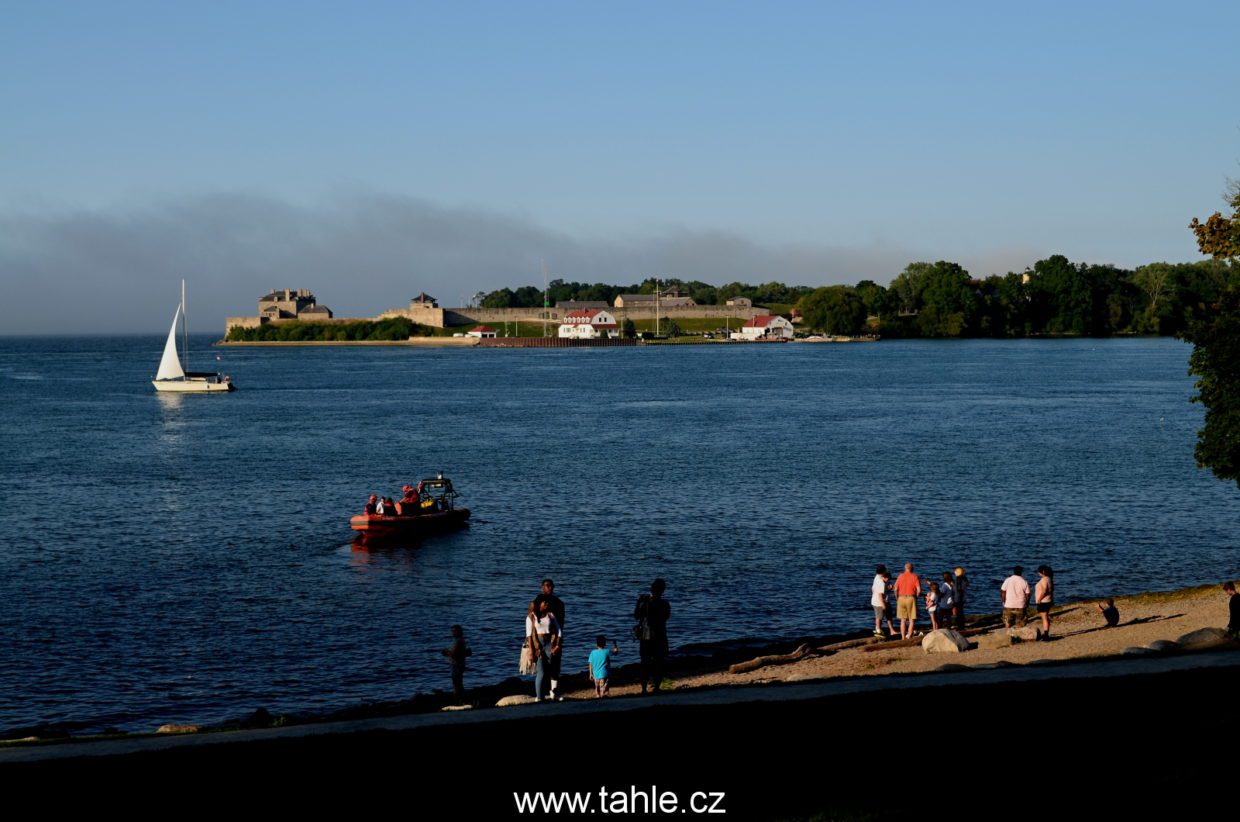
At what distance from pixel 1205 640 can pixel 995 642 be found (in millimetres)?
5068

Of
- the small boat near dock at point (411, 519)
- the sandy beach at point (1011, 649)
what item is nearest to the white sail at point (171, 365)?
the small boat near dock at point (411, 519)

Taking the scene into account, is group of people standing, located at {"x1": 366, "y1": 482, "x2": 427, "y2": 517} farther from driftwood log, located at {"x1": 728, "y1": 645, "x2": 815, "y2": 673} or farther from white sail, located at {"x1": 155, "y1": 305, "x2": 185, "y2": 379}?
white sail, located at {"x1": 155, "y1": 305, "x2": 185, "y2": 379}

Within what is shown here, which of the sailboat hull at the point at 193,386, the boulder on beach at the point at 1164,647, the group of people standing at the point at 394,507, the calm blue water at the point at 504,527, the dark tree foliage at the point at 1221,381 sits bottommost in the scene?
the calm blue water at the point at 504,527

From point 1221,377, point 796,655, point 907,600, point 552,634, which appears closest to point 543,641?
point 552,634

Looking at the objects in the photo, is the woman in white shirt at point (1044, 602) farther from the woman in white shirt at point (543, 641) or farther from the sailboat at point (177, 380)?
the sailboat at point (177, 380)

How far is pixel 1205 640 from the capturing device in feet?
66.8

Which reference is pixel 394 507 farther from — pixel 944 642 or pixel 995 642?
pixel 995 642

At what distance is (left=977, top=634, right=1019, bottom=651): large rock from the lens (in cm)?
2461

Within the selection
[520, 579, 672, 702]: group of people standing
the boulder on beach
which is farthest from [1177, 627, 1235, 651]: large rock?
[520, 579, 672, 702]: group of people standing

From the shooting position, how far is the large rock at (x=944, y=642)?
2433 cm

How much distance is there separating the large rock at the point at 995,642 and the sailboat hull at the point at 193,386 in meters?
114

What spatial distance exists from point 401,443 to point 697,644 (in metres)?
48.9

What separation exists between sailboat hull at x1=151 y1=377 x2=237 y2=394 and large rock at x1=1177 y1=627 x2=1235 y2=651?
119 meters

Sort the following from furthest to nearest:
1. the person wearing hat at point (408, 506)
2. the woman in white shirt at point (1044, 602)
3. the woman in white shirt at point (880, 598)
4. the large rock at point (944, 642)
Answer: the person wearing hat at point (408, 506) → the woman in white shirt at point (880, 598) → the woman in white shirt at point (1044, 602) → the large rock at point (944, 642)
